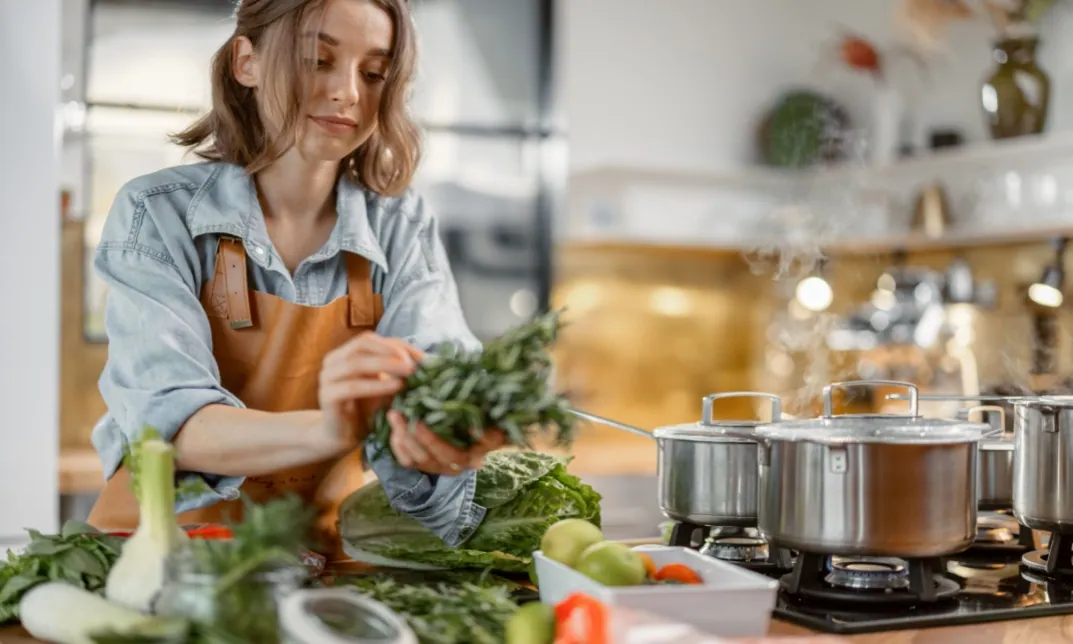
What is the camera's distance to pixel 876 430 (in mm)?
1356

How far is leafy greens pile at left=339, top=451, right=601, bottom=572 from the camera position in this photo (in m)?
1.58

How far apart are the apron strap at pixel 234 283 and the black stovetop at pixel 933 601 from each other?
2.55 feet

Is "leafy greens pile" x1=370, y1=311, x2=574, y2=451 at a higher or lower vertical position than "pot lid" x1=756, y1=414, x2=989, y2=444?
higher

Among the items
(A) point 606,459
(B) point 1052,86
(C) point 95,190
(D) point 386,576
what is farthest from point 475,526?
(B) point 1052,86

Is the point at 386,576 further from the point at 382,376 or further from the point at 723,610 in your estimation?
the point at 723,610

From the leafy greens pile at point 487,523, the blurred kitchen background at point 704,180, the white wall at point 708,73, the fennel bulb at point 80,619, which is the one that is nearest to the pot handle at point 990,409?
the leafy greens pile at point 487,523

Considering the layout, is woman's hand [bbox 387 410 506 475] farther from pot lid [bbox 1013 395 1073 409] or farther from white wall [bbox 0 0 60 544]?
white wall [bbox 0 0 60 544]

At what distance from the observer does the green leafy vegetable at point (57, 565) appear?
129 cm

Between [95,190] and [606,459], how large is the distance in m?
1.92

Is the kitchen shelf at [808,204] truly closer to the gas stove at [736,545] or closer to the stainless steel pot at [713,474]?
the gas stove at [736,545]

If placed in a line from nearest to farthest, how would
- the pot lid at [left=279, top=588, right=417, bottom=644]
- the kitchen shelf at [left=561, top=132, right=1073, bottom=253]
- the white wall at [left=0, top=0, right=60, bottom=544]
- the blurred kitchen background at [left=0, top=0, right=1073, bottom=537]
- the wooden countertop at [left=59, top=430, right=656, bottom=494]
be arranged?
1. the pot lid at [left=279, top=588, right=417, bottom=644]
2. the white wall at [left=0, top=0, right=60, bottom=544]
3. the wooden countertop at [left=59, top=430, right=656, bottom=494]
4. the blurred kitchen background at [left=0, top=0, right=1073, bottom=537]
5. the kitchen shelf at [left=561, top=132, right=1073, bottom=253]

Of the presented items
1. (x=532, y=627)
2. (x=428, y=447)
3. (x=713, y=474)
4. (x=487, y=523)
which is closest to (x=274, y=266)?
(x=487, y=523)

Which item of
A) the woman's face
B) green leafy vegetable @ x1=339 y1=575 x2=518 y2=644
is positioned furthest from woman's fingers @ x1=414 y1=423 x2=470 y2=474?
the woman's face

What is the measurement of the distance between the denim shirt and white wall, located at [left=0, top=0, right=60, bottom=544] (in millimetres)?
1481
